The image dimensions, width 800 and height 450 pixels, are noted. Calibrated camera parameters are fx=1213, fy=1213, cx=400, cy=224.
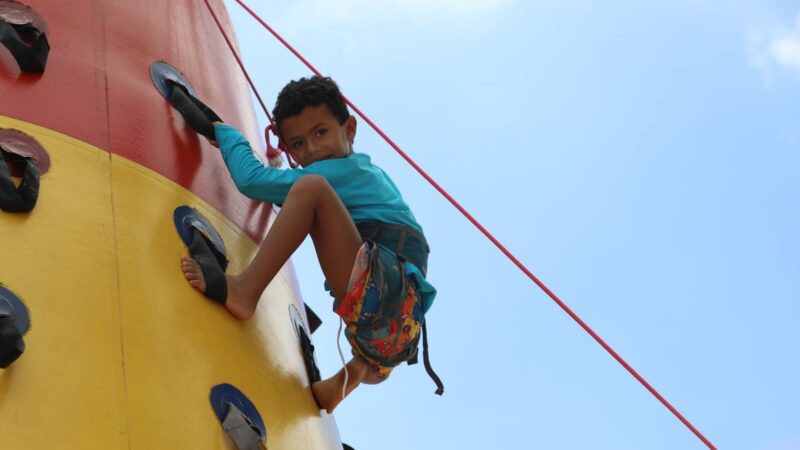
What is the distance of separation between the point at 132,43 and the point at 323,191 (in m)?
0.92

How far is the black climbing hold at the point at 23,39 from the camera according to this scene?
3412 millimetres

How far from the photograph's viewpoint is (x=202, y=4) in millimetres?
4867

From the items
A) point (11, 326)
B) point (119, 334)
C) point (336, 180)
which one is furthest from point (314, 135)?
point (11, 326)

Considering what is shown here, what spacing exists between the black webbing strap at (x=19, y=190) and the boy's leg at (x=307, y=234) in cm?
63

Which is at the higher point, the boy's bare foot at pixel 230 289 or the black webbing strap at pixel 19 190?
the boy's bare foot at pixel 230 289

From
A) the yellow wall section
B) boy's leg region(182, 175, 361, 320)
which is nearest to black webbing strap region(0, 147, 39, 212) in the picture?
the yellow wall section

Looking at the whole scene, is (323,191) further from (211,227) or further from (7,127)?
(7,127)

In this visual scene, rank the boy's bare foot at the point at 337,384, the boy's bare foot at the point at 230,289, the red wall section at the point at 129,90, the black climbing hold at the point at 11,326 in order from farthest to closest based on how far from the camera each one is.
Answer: the boy's bare foot at the point at 337,384 < the red wall section at the point at 129,90 < the boy's bare foot at the point at 230,289 < the black climbing hold at the point at 11,326

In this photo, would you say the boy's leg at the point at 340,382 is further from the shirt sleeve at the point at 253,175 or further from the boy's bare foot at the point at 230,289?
the shirt sleeve at the point at 253,175

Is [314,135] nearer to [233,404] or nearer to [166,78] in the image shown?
[166,78]

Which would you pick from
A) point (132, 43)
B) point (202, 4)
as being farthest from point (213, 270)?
point (202, 4)

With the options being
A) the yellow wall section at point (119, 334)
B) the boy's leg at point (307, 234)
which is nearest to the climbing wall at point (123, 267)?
the yellow wall section at point (119, 334)

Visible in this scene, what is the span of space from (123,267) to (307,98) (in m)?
1.25

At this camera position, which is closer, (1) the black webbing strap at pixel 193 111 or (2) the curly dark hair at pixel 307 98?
(1) the black webbing strap at pixel 193 111
